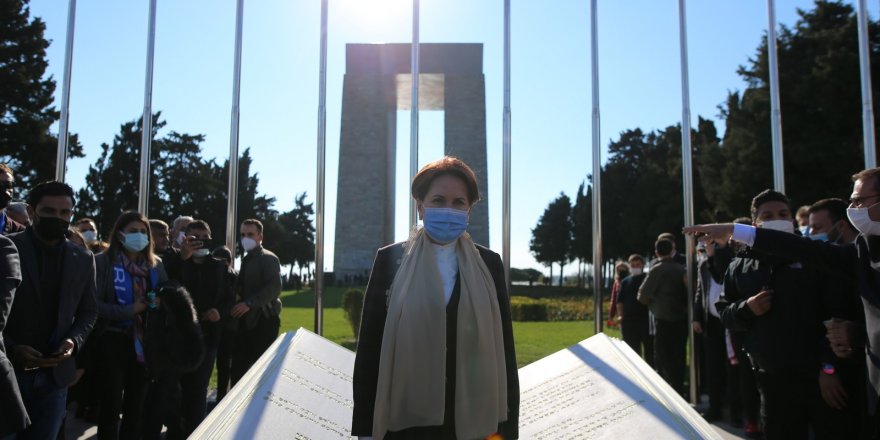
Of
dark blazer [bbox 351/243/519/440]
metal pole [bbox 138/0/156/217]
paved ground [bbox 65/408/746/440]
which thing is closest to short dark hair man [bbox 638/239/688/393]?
paved ground [bbox 65/408/746/440]

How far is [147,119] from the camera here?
23.7 ft

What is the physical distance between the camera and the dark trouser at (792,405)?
347cm

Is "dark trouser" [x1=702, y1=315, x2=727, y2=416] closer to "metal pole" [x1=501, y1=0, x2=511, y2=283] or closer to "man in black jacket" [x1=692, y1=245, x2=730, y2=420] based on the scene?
"man in black jacket" [x1=692, y1=245, x2=730, y2=420]

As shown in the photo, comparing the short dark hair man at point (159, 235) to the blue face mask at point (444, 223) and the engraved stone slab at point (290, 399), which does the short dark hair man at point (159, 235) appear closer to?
the engraved stone slab at point (290, 399)

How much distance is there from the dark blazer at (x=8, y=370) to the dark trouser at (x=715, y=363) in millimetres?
5582

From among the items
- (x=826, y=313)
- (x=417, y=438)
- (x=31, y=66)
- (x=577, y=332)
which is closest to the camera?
(x=417, y=438)

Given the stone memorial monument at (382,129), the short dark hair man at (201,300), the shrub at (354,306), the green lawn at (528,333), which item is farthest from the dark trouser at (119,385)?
the stone memorial monument at (382,129)

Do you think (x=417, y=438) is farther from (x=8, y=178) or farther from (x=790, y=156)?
(x=790, y=156)

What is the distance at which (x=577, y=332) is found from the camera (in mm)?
14812

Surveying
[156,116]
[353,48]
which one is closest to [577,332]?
[353,48]

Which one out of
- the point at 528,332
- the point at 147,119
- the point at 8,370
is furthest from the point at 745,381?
the point at 528,332

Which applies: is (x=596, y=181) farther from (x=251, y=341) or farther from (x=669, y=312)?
(x=251, y=341)

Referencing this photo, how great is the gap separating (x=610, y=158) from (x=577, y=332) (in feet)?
115

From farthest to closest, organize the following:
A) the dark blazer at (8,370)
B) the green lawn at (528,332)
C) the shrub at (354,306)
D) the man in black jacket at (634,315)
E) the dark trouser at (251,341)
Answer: the shrub at (354,306) < the green lawn at (528,332) < the man in black jacket at (634,315) < the dark trouser at (251,341) < the dark blazer at (8,370)
